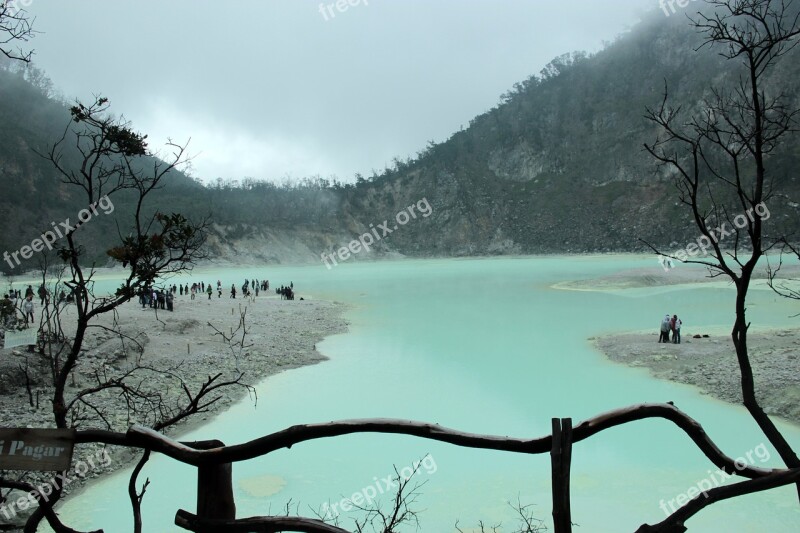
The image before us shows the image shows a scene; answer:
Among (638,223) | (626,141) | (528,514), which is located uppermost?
(626,141)

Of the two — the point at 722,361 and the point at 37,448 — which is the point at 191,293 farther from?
the point at 37,448

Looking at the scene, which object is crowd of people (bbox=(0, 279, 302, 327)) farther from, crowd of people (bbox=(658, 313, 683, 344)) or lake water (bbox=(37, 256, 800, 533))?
crowd of people (bbox=(658, 313, 683, 344))

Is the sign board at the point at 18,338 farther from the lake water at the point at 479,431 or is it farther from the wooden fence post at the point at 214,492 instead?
the wooden fence post at the point at 214,492

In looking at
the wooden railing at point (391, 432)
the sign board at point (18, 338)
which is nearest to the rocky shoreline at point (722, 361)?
the wooden railing at point (391, 432)

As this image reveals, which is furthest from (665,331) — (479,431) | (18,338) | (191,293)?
(191,293)

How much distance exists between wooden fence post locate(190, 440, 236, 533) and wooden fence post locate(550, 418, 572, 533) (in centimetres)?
124

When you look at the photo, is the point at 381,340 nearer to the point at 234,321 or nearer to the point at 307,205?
the point at 234,321

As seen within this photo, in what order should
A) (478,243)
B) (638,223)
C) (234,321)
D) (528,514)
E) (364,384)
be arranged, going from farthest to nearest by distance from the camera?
(478,243) → (638,223) → (234,321) → (364,384) → (528,514)

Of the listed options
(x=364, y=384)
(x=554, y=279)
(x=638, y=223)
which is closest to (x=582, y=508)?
(x=364, y=384)

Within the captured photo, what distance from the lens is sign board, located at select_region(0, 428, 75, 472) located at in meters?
2.16

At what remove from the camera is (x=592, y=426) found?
210 centimetres

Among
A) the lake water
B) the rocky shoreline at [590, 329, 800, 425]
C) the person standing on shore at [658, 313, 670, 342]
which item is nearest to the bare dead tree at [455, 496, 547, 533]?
the lake water

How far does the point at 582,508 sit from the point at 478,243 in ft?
280

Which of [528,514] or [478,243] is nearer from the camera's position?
[528,514]
